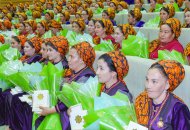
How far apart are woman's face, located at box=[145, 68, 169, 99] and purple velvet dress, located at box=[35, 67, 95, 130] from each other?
857mm

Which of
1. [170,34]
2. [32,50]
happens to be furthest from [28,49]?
[170,34]

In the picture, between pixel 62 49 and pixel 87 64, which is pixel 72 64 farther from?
pixel 62 49

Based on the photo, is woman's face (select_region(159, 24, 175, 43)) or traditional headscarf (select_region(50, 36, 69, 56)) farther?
woman's face (select_region(159, 24, 175, 43))

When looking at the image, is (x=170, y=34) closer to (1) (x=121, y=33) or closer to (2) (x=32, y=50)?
(1) (x=121, y=33)

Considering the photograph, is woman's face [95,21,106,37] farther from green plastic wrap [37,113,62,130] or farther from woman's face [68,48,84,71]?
green plastic wrap [37,113,62,130]

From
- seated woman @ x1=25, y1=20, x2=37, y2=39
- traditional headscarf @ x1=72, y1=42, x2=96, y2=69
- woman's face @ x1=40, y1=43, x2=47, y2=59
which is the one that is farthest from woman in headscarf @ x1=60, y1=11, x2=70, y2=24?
traditional headscarf @ x1=72, y1=42, x2=96, y2=69

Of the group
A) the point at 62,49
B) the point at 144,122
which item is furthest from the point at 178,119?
the point at 62,49

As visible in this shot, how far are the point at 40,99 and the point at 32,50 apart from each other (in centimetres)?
160

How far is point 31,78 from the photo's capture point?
299cm

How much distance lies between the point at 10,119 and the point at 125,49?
1.44 m

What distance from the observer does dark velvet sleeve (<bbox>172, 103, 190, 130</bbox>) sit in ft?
6.56

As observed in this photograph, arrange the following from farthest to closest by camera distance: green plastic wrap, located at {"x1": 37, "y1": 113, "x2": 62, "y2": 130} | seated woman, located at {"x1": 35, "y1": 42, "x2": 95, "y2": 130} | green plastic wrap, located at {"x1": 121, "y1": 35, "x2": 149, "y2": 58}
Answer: green plastic wrap, located at {"x1": 121, "y1": 35, "x2": 149, "y2": 58}
seated woman, located at {"x1": 35, "y1": 42, "x2": 95, "y2": 130}
green plastic wrap, located at {"x1": 37, "y1": 113, "x2": 62, "y2": 130}

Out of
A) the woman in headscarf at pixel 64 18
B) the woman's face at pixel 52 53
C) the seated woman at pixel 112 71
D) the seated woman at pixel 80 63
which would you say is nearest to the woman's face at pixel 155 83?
the seated woman at pixel 112 71

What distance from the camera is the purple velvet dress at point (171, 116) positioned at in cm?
201
